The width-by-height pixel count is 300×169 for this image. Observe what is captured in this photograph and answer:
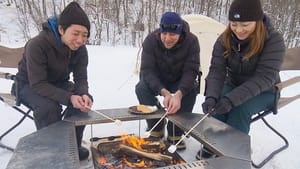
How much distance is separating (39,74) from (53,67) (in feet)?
0.45

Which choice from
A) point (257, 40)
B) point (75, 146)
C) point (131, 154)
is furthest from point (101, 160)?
point (257, 40)

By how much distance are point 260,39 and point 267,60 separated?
139 mm

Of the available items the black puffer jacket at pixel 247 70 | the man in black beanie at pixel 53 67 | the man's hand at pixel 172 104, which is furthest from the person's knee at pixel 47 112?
the black puffer jacket at pixel 247 70

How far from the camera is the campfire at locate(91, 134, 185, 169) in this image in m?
1.93

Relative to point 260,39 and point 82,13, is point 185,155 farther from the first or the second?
point 82,13

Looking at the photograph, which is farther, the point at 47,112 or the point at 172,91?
the point at 172,91

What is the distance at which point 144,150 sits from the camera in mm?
2047

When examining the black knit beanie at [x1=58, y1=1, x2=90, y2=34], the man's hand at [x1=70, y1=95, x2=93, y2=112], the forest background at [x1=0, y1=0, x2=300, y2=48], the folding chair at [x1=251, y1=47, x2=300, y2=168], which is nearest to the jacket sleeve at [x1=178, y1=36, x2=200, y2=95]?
the folding chair at [x1=251, y1=47, x2=300, y2=168]

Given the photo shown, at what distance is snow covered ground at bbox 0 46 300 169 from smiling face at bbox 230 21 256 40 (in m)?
0.91

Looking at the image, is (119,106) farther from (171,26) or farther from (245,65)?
(245,65)

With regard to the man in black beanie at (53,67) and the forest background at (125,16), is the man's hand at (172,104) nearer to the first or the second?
the man in black beanie at (53,67)

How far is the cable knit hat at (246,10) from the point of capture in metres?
2.00

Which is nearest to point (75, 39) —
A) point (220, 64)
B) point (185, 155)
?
point (220, 64)

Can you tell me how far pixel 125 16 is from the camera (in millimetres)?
8273
